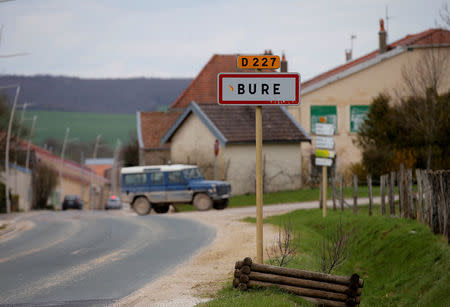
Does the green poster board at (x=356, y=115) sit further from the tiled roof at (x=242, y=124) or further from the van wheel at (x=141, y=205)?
the van wheel at (x=141, y=205)

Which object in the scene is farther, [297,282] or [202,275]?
[202,275]

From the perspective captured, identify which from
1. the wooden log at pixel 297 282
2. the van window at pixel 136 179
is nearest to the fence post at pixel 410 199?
the wooden log at pixel 297 282

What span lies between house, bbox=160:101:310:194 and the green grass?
22.2 m

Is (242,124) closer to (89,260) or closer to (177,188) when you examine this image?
(177,188)

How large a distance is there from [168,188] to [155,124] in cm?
2612

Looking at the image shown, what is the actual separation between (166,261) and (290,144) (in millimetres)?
30687

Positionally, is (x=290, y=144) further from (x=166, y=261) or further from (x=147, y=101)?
(x=147, y=101)

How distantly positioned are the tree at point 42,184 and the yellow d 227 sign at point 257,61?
6147 centimetres

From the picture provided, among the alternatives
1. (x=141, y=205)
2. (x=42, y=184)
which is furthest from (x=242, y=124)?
(x=42, y=184)

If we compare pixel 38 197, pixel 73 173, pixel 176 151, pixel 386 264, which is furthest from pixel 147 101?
pixel 386 264

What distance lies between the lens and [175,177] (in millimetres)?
34188

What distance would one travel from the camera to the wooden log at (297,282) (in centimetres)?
903

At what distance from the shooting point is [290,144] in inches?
1762

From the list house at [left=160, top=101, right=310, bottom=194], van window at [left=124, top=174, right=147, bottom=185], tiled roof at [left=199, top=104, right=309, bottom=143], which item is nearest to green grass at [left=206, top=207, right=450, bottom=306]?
van window at [left=124, top=174, right=147, bottom=185]
